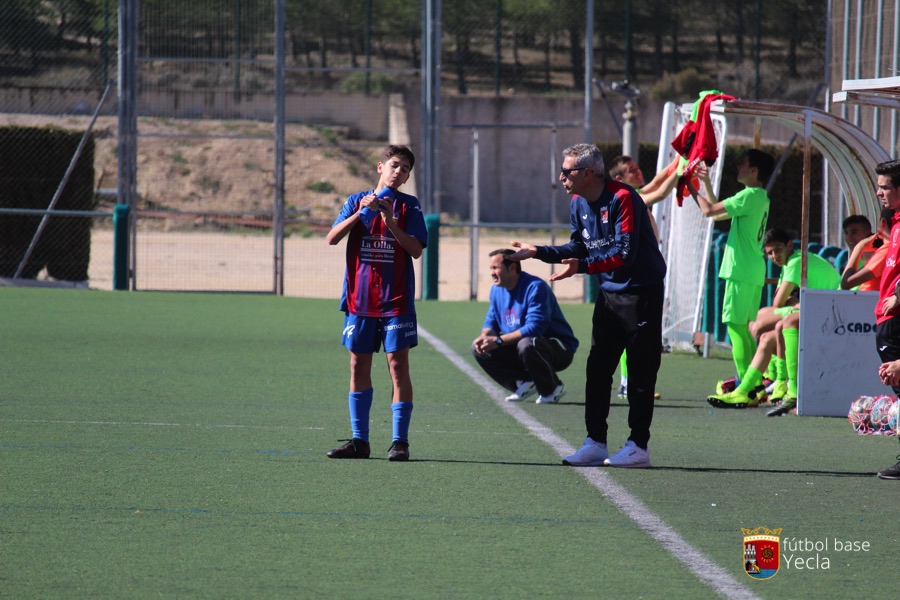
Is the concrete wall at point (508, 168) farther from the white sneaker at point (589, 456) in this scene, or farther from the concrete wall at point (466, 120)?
the white sneaker at point (589, 456)

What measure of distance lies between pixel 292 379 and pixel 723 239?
215 inches

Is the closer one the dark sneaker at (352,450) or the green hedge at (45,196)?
the dark sneaker at (352,450)

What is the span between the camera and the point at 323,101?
27312mm

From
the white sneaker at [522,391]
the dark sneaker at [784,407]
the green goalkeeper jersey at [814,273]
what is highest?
the green goalkeeper jersey at [814,273]

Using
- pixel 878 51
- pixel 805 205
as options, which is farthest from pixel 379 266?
pixel 878 51

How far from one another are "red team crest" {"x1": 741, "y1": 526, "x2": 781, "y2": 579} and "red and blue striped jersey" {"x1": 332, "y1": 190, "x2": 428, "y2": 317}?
2.44 m

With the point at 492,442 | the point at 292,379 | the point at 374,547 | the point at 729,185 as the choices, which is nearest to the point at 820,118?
the point at 492,442

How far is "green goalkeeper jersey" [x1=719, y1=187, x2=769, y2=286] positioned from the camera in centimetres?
987

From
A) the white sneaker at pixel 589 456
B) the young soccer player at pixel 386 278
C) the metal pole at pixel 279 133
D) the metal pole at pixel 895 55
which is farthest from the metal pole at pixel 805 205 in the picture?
the metal pole at pixel 279 133

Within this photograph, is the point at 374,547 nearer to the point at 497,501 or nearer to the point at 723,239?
the point at 497,501

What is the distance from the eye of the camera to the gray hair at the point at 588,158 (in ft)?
22.5

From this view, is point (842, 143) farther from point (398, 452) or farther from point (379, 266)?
point (398, 452)

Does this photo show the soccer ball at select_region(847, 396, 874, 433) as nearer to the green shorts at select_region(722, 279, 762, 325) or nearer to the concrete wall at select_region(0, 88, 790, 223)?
the green shorts at select_region(722, 279, 762, 325)

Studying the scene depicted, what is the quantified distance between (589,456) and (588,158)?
1.69 meters
